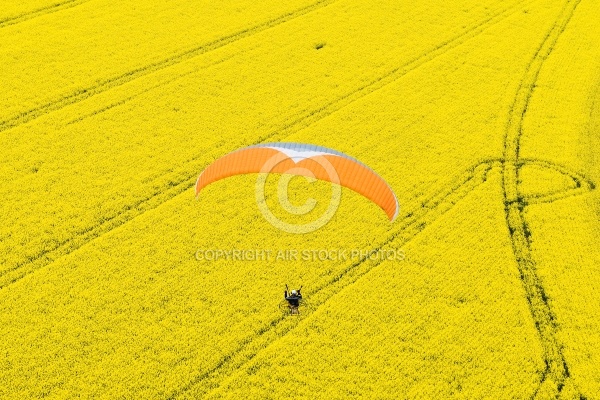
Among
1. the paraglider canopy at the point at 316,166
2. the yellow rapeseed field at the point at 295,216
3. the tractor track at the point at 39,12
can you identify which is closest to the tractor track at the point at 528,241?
the yellow rapeseed field at the point at 295,216

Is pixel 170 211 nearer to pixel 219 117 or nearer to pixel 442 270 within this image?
pixel 219 117

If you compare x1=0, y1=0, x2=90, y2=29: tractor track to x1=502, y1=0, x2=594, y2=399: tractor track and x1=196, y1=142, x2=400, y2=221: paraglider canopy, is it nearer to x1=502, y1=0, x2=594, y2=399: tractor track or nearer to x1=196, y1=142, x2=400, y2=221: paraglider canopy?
x1=196, y1=142, x2=400, y2=221: paraglider canopy

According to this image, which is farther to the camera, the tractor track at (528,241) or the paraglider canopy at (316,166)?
the paraglider canopy at (316,166)

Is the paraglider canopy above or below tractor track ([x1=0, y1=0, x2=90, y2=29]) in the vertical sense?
below

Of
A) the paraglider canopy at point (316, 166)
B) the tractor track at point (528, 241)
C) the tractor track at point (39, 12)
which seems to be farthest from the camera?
the tractor track at point (39, 12)

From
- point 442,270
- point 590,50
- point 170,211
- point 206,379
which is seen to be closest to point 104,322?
point 206,379

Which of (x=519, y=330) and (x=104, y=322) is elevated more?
(x=104, y=322)

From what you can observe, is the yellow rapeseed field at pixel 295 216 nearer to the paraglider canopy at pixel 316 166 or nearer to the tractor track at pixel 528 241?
the tractor track at pixel 528 241

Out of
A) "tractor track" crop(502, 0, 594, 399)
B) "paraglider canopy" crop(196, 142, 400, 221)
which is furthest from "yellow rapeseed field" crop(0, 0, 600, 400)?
"paraglider canopy" crop(196, 142, 400, 221)
